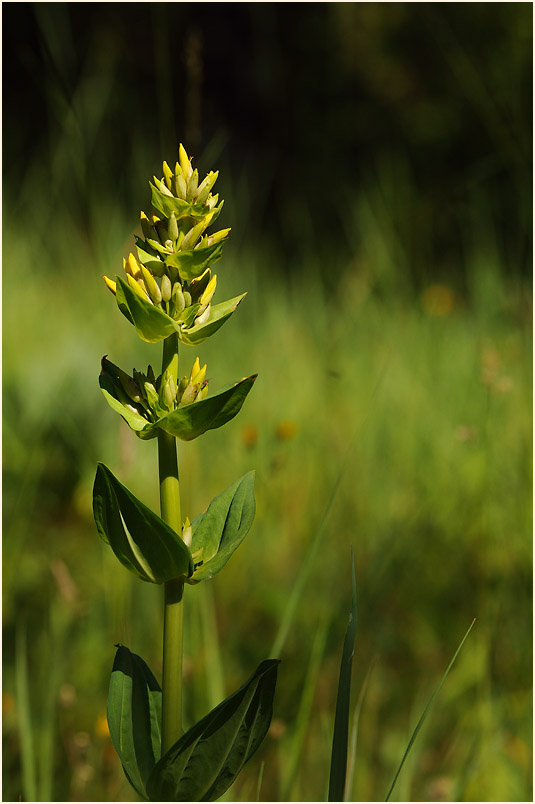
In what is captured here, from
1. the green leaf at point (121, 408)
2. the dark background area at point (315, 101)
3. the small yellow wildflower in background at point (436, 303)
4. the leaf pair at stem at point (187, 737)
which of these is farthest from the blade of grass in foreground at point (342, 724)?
the dark background area at point (315, 101)

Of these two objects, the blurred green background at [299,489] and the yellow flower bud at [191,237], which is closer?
the yellow flower bud at [191,237]

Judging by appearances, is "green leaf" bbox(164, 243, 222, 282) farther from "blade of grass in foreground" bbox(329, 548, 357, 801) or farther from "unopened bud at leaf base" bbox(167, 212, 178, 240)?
"blade of grass in foreground" bbox(329, 548, 357, 801)

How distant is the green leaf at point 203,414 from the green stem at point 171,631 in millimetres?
13

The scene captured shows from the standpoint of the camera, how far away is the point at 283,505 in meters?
1.44

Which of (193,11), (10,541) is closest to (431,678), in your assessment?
(10,541)

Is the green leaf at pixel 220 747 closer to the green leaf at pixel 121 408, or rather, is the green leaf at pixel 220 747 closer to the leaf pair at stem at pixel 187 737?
the leaf pair at stem at pixel 187 737

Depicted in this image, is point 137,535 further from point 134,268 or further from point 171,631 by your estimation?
point 134,268

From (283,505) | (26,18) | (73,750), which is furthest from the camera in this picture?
(26,18)

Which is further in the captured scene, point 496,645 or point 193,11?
point 193,11

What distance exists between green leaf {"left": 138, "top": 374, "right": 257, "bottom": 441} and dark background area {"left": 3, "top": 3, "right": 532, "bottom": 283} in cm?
330

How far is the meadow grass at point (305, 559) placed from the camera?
904mm

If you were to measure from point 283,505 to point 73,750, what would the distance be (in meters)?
0.75

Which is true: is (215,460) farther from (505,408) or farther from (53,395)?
(505,408)

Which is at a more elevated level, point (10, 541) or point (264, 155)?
point (264, 155)
